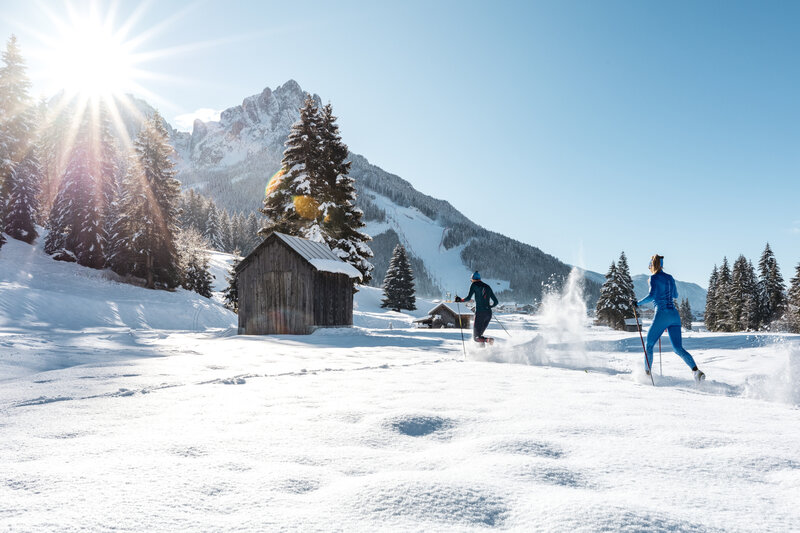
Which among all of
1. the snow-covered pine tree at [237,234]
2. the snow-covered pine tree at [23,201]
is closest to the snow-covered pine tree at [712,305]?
the snow-covered pine tree at [23,201]

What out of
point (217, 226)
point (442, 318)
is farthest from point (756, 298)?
point (217, 226)

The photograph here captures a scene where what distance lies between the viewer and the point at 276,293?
65.3 feet

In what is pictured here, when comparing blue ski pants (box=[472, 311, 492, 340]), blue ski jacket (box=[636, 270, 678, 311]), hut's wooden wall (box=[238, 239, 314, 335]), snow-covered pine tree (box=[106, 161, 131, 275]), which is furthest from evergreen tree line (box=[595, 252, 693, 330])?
snow-covered pine tree (box=[106, 161, 131, 275])

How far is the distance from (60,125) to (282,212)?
1572 inches

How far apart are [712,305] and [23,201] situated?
281 ft

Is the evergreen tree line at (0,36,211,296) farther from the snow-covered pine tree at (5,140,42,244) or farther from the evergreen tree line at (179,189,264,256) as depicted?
the evergreen tree line at (179,189,264,256)

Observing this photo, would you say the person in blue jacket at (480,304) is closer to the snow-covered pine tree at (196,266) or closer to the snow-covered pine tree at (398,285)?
the snow-covered pine tree at (196,266)

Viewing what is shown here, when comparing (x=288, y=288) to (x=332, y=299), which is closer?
(x=288, y=288)

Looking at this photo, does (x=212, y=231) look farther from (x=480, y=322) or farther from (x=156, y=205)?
(x=480, y=322)

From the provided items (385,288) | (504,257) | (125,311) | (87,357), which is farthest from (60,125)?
(504,257)

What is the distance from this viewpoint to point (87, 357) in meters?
8.30

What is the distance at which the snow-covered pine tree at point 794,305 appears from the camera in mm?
41875

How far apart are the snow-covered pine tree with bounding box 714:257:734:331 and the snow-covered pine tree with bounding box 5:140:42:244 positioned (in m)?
74.6

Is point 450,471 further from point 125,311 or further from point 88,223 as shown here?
point 88,223
